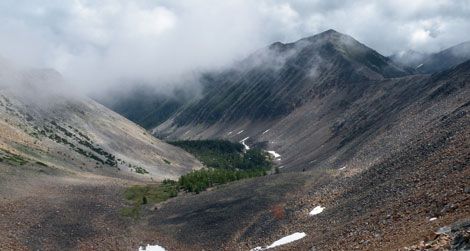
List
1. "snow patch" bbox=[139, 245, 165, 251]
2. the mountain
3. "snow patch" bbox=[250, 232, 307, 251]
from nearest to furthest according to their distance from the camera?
the mountain
"snow patch" bbox=[250, 232, 307, 251]
"snow patch" bbox=[139, 245, 165, 251]

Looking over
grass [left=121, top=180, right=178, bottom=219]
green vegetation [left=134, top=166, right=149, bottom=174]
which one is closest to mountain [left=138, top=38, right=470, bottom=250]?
grass [left=121, top=180, right=178, bottom=219]

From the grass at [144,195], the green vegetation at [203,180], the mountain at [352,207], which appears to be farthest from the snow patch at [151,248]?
the green vegetation at [203,180]

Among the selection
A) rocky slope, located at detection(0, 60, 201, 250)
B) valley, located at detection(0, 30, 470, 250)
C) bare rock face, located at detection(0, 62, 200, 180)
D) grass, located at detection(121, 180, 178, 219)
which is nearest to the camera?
valley, located at detection(0, 30, 470, 250)

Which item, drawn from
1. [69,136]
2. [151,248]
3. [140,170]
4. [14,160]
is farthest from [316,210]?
[69,136]

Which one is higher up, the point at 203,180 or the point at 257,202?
the point at 203,180

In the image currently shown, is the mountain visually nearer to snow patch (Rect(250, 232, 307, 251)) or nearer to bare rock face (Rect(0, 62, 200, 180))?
snow patch (Rect(250, 232, 307, 251))

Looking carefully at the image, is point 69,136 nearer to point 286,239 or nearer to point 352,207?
point 286,239

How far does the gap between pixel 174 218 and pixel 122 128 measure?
114662mm

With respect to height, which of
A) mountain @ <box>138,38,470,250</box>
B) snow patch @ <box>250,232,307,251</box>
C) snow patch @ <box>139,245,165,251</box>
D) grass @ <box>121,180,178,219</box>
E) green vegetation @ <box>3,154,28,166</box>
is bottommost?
snow patch @ <box>250,232,307,251</box>

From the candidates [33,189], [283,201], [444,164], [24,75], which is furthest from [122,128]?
[444,164]

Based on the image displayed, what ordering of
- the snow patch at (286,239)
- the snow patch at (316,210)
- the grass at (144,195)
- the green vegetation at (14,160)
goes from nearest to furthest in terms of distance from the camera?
1. the snow patch at (286,239)
2. the snow patch at (316,210)
3. the grass at (144,195)
4. the green vegetation at (14,160)

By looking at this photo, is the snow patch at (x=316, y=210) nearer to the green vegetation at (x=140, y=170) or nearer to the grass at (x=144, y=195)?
the grass at (x=144, y=195)

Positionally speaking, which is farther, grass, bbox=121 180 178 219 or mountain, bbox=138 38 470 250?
grass, bbox=121 180 178 219

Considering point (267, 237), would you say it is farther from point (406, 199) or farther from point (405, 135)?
point (405, 135)
